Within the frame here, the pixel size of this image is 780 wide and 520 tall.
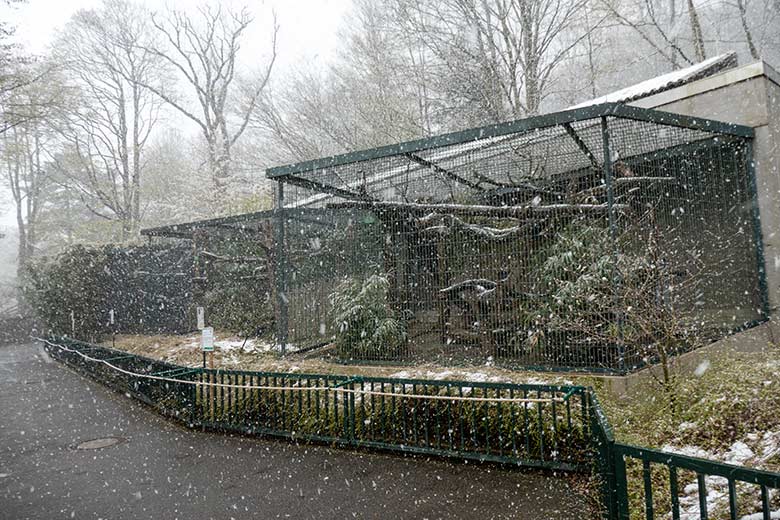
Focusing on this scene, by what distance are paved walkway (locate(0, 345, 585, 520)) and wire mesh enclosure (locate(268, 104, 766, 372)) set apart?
7.61 ft

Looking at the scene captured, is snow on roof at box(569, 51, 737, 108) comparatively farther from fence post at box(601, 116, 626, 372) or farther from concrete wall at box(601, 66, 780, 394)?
fence post at box(601, 116, 626, 372)

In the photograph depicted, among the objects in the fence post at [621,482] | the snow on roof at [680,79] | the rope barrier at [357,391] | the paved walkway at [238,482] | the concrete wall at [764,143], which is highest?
the snow on roof at [680,79]

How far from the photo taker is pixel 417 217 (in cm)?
827

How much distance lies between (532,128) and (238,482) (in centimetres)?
525

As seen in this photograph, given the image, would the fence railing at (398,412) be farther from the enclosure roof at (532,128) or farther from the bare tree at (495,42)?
the bare tree at (495,42)

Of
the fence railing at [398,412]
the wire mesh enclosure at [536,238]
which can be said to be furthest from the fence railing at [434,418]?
the wire mesh enclosure at [536,238]

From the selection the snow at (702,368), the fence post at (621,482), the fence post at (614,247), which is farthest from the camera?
the fence post at (614,247)

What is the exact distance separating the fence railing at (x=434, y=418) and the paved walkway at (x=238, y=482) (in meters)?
0.20

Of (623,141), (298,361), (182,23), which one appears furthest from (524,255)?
(182,23)

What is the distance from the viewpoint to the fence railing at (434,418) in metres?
3.90

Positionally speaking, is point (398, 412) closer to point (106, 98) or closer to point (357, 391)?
point (357, 391)

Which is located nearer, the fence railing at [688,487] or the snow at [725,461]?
the fence railing at [688,487]

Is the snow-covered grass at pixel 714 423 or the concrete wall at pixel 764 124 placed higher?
the concrete wall at pixel 764 124

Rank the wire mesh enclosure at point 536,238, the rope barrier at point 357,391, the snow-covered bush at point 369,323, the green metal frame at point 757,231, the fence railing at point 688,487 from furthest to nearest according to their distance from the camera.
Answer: the snow-covered bush at point 369,323
the green metal frame at point 757,231
the wire mesh enclosure at point 536,238
the rope barrier at point 357,391
the fence railing at point 688,487
